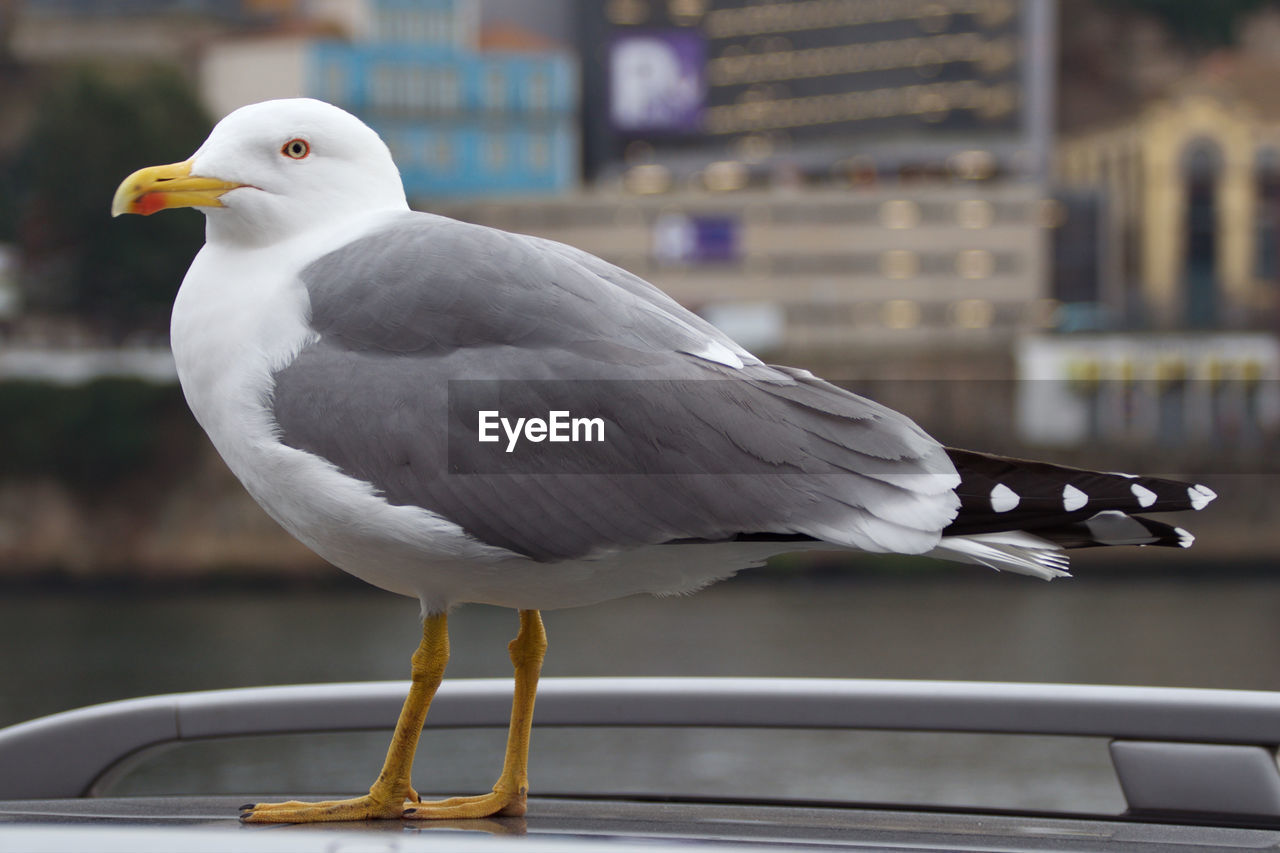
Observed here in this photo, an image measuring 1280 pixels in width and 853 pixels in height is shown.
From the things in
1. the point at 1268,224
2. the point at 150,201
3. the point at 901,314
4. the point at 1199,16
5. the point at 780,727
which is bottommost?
the point at 901,314

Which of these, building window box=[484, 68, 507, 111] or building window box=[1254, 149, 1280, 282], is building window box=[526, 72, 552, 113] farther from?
building window box=[1254, 149, 1280, 282]

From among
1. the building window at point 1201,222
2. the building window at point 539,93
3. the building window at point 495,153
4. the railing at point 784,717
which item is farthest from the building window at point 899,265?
the railing at point 784,717

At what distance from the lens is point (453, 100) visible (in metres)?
28.7

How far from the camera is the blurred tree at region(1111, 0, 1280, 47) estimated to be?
3659 cm

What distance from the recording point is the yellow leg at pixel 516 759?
3.58 feet

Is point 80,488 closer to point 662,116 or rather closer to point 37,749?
point 662,116

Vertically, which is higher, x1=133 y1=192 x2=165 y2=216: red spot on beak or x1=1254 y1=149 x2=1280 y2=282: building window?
x1=133 y1=192 x2=165 y2=216: red spot on beak

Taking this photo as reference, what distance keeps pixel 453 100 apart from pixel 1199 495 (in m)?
28.5

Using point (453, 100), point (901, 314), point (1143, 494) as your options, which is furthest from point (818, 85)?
point (1143, 494)

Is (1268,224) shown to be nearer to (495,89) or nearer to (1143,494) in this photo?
(495,89)

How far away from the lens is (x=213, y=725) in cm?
119

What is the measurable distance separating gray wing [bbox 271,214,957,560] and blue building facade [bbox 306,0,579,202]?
88.1ft

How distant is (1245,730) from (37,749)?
776 mm

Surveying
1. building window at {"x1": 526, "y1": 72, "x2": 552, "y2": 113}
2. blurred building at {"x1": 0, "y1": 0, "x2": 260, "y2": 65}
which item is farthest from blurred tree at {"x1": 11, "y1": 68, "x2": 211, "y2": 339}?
building window at {"x1": 526, "y1": 72, "x2": 552, "y2": 113}
